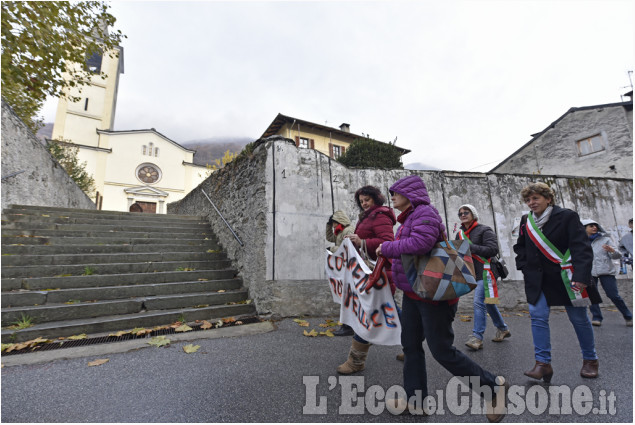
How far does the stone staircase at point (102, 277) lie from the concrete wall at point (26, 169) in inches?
27.5

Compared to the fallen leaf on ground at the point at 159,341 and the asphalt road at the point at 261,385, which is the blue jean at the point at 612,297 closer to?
the asphalt road at the point at 261,385

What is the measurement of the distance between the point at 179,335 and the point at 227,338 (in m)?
0.65

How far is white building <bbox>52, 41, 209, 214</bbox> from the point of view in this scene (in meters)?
28.0

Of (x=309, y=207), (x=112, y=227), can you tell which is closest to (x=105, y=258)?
(x=112, y=227)

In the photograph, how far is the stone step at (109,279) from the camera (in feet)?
14.9

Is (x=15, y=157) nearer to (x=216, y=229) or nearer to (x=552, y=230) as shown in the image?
(x=216, y=229)

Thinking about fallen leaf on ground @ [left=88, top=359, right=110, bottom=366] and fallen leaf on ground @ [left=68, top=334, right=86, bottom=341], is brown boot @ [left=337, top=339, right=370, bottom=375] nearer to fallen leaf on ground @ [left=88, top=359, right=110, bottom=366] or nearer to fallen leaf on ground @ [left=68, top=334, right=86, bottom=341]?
fallen leaf on ground @ [left=88, top=359, right=110, bottom=366]

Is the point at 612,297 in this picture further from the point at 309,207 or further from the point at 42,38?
the point at 42,38

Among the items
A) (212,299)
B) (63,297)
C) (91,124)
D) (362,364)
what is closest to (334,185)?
(212,299)

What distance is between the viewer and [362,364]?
109 inches

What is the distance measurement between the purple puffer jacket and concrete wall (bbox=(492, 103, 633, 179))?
1776cm

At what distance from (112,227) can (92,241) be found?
43.0 inches

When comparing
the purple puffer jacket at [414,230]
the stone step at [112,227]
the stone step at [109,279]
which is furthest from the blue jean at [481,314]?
the stone step at [112,227]

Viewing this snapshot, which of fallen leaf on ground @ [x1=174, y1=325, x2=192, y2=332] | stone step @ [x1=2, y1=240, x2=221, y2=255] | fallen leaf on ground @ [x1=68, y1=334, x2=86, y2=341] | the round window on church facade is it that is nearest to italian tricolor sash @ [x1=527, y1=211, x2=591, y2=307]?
fallen leaf on ground @ [x1=174, y1=325, x2=192, y2=332]
